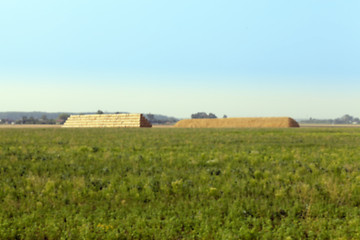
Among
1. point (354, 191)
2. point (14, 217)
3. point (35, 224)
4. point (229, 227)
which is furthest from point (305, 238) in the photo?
point (14, 217)

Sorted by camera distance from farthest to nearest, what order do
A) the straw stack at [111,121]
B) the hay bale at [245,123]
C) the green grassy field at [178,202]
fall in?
the hay bale at [245,123], the straw stack at [111,121], the green grassy field at [178,202]

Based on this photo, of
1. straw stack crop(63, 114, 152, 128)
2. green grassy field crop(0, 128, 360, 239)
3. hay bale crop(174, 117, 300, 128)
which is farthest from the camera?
hay bale crop(174, 117, 300, 128)

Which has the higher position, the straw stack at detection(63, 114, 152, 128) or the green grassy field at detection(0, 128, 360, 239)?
the straw stack at detection(63, 114, 152, 128)

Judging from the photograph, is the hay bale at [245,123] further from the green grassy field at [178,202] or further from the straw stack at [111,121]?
the green grassy field at [178,202]

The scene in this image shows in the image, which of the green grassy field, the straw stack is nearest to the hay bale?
the straw stack

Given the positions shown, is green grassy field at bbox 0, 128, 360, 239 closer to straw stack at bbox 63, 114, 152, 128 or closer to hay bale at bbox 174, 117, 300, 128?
straw stack at bbox 63, 114, 152, 128

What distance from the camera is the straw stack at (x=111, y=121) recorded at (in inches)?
3155

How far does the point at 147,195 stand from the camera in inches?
438

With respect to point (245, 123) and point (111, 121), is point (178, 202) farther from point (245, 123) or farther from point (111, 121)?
point (245, 123)

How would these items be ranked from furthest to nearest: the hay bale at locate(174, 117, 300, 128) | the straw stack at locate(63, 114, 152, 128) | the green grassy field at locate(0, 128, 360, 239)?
the hay bale at locate(174, 117, 300, 128) → the straw stack at locate(63, 114, 152, 128) → the green grassy field at locate(0, 128, 360, 239)

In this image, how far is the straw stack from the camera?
80.1 m

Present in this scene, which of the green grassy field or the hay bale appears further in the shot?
the hay bale

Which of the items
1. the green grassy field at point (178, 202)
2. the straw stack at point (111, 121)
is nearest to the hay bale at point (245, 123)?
the straw stack at point (111, 121)

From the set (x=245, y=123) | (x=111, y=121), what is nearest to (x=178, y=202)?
(x=111, y=121)
